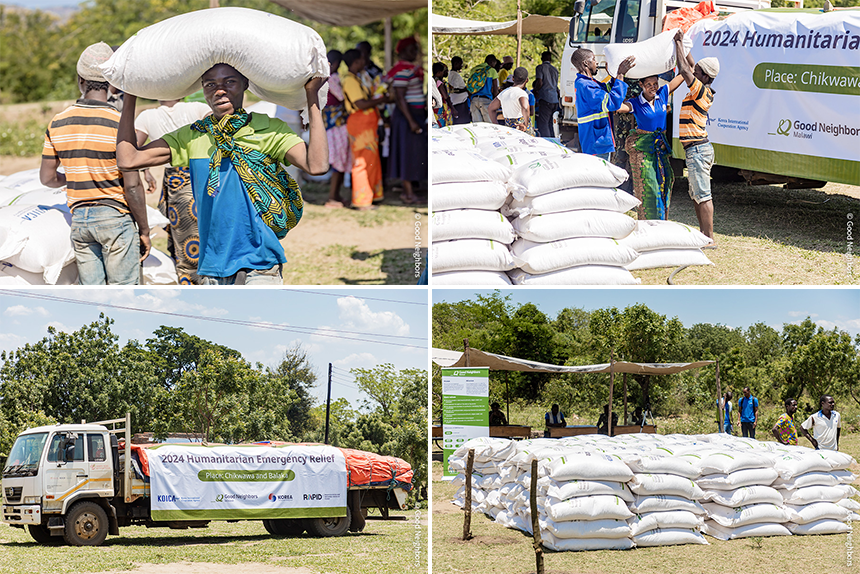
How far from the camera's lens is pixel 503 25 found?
296 inches

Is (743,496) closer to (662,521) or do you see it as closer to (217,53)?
(662,521)

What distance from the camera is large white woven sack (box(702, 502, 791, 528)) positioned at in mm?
5410

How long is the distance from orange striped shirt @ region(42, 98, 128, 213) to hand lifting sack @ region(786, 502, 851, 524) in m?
4.94

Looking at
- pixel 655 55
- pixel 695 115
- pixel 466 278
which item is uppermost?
pixel 655 55

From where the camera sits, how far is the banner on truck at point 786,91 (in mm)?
5543

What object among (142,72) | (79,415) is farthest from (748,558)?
(79,415)

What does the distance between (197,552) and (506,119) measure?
442 cm

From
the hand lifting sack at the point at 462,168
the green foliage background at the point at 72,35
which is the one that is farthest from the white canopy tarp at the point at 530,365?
the green foliage background at the point at 72,35

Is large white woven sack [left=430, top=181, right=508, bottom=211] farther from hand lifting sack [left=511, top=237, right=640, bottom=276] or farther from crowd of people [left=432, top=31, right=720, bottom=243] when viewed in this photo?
crowd of people [left=432, top=31, right=720, bottom=243]

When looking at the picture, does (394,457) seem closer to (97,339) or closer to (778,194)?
(97,339)

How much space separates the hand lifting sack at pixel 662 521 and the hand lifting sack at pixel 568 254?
1.65m

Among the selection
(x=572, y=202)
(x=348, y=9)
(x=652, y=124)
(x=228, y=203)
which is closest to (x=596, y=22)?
(x=652, y=124)

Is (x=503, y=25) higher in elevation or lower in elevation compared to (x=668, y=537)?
higher

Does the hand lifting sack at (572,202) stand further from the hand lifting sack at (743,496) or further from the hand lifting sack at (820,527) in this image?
the hand lifting sack at (820,527)
